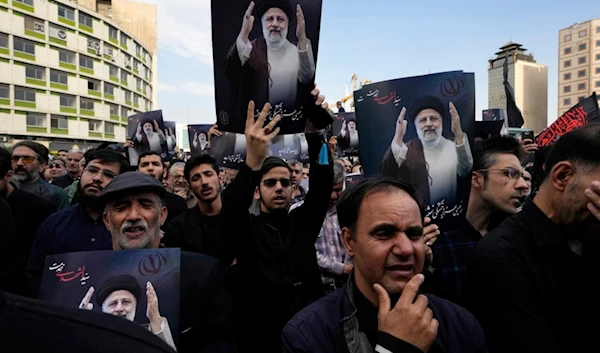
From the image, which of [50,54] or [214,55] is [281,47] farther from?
[50,54]

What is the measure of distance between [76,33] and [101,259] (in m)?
56.7

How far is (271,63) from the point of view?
241cm

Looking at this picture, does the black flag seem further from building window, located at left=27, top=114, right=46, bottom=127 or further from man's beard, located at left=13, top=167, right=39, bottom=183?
building window, located at left=27, top=114, right=46, bottom=127

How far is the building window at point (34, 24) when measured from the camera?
44438 millimetres

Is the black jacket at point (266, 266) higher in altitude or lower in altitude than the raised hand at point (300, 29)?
lower

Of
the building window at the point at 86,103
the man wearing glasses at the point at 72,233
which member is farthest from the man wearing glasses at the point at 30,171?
the building window at the point at 86,103

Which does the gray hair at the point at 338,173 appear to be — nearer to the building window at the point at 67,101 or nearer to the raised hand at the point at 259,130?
the raised hand at the point at 259,130

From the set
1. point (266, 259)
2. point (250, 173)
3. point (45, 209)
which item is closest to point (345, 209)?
point (250, 173)

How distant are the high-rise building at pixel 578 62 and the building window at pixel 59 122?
7602 cm

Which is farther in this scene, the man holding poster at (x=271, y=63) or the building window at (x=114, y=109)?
the building window at (x=114, y=109)

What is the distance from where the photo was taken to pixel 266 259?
2834mm

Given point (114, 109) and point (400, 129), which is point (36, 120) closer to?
point (114, 109)

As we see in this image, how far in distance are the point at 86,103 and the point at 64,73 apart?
405cm

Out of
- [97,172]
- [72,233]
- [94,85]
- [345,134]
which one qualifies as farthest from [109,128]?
[72,233]
